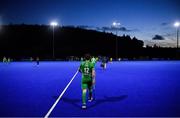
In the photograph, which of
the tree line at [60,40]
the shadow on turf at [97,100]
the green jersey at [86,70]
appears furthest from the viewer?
the tree line at [60,40]

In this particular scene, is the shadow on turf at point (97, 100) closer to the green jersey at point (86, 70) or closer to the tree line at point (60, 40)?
the green jersey at point (86, 70)

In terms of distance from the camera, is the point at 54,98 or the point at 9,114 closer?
the point at 9,114

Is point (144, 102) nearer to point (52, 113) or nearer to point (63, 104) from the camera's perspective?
point (63, 104)

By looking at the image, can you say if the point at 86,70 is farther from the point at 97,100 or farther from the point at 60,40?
the point at 60,40

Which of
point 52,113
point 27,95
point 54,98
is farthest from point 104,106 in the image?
point 27,95

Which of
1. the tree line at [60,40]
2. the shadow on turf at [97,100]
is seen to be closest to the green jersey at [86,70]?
the shadow on turf at [97,100]

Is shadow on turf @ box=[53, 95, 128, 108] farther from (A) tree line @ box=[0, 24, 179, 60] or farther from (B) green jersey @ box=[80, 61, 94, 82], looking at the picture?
(A) tree line @ box=[0, 24, 179, 60]

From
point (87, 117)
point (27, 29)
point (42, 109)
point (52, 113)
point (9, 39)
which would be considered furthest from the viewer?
point (27, 29)

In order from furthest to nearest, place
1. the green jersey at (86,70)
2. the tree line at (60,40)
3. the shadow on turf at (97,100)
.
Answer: the tree line at (60,40) < the shadow on turf at (97,100) < the green jersey at (86,70)

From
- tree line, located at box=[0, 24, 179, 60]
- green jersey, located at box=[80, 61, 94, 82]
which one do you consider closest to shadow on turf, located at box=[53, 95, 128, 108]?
green jersey, located at box=[80, 61, 94, 82]

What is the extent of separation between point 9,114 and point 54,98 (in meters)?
3.05

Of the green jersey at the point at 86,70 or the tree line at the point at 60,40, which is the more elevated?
the tree line at the point at 60,40

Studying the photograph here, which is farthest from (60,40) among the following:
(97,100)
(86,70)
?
(86,70)

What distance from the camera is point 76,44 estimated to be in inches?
5266
